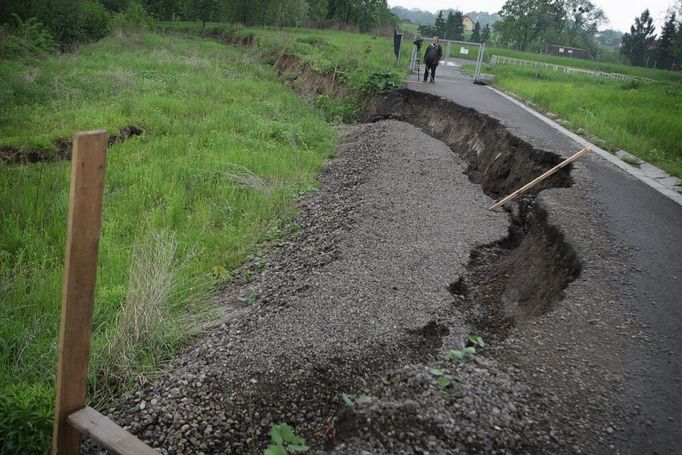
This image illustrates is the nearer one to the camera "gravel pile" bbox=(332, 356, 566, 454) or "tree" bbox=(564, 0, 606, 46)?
"gravel pile" bbox=(332, 356, 566, 454)

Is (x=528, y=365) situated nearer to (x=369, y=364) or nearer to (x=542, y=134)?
(x=369, y=364)

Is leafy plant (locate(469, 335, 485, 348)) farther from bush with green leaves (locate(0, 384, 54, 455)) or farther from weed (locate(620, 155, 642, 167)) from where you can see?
weed (locate(620, 155, 642, 167))

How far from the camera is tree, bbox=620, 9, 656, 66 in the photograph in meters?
74.3

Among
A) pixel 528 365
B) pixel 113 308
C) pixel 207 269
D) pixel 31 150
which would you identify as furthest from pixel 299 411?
pixel 31 150

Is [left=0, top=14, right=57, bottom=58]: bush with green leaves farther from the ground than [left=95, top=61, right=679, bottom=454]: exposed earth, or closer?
farther from the ground

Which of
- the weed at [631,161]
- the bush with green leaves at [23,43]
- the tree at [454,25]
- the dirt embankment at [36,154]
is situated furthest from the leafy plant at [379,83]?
the tree at [454,25]

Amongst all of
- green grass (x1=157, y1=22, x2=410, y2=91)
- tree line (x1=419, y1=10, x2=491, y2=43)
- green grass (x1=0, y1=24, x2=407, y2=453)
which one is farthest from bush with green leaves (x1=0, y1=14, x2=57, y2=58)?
tree line (x1=419, y1=10, x2=491, y2=43)

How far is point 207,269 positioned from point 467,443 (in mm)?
4029

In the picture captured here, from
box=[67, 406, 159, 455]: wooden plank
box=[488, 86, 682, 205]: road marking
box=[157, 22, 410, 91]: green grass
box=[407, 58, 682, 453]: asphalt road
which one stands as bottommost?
box=[67, 406, 159, 455]: wooden plank

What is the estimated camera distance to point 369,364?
13.0 ft

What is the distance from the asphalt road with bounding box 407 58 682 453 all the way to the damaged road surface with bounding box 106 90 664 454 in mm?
134

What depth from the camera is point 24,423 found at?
333 centimetres

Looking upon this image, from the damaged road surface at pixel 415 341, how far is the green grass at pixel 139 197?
0.53m

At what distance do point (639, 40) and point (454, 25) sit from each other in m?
27.1
